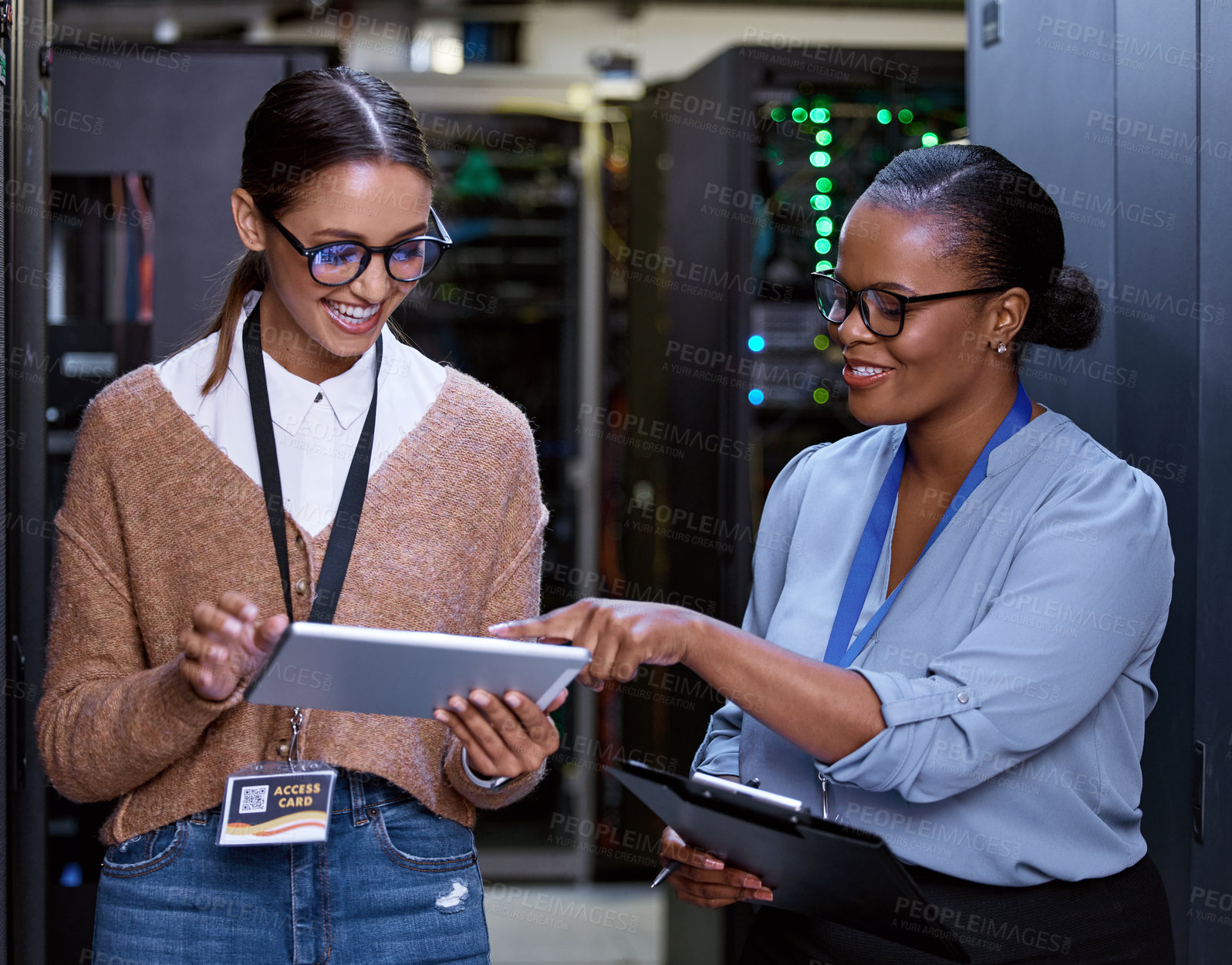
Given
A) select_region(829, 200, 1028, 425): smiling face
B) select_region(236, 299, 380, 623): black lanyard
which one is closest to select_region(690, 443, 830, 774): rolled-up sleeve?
select_region(829, 200, 1028, 425): smiling face

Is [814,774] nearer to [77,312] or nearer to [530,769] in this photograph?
[530,769]

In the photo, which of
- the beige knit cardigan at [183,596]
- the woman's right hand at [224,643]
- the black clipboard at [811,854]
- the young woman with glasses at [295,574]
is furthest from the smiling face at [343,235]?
the black clipboard at [811,854]

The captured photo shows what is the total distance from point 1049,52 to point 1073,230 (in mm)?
313

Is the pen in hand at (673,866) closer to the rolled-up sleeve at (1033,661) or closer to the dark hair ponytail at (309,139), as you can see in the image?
the rolled-up sleeve at (1033,661)

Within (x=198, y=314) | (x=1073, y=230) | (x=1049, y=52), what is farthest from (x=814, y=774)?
(x=198, y=314)

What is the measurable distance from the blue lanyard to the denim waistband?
54cm

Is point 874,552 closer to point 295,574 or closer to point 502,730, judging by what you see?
point 502,730

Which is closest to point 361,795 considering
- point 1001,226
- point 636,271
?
point 1001,226

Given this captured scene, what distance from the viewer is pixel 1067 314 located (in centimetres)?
150

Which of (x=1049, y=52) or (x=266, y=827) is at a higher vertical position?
(x=1049, y=52)

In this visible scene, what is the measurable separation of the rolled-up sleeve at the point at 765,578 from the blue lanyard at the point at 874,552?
5.4 inches

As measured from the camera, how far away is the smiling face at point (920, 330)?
143cm

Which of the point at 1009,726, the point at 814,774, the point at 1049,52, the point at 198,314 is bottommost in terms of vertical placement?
the point at 814,774

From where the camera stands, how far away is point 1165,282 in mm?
1691
